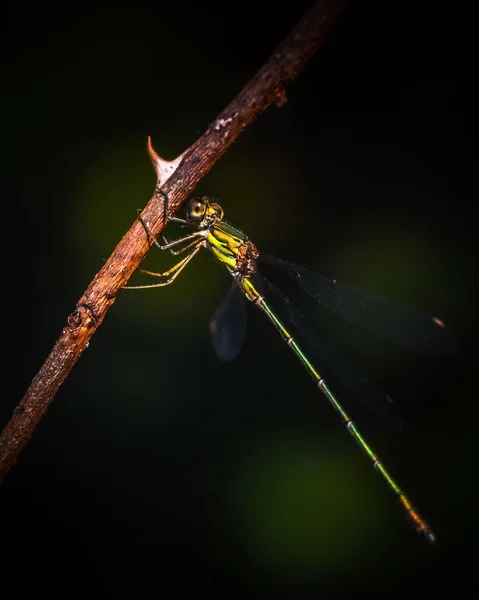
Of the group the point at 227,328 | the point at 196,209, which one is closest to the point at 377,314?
the point at 227,328

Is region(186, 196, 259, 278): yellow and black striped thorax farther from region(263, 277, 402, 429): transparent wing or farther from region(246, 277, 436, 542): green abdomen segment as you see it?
region(263, 277, 402, 429): transparent wing

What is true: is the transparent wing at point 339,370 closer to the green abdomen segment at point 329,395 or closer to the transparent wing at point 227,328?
the green abdomen segment at point 329,395

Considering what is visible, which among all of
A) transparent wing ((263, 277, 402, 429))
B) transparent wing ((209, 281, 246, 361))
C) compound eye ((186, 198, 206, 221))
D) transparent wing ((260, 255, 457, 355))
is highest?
transparent wing ((260, 255, 457, 355))

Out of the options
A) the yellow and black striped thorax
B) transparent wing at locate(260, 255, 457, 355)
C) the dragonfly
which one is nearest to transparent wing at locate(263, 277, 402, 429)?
the dragonfly

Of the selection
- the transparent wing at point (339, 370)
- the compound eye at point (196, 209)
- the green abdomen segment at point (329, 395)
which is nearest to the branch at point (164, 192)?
the compound eye at point (196, 209)

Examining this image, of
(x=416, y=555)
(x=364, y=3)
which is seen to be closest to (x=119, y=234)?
(x=364, y=3)

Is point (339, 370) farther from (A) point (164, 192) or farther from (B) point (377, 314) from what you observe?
(A) point (164, 192)
